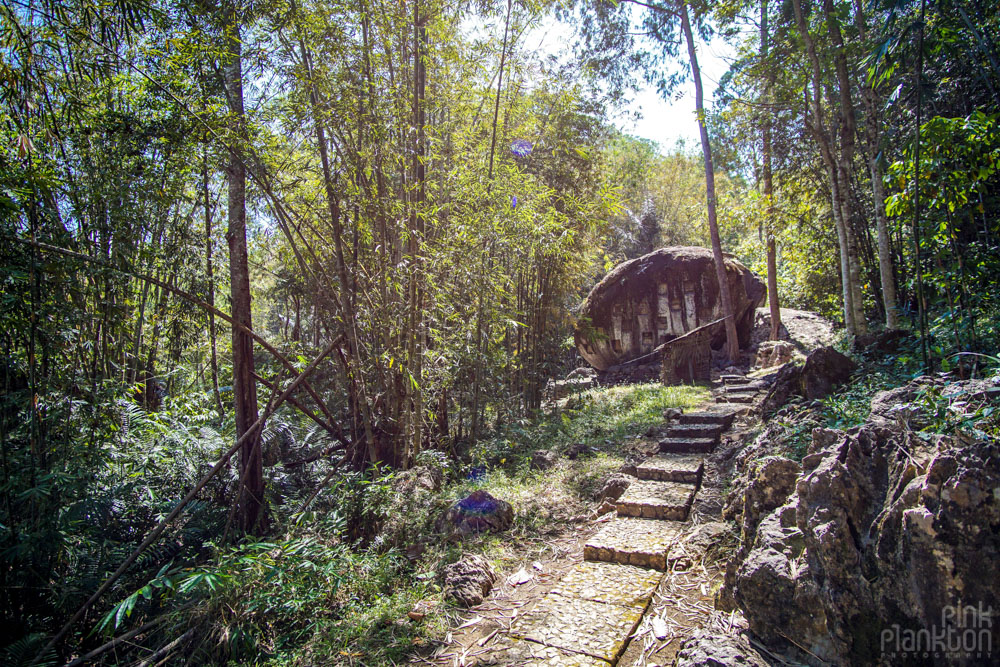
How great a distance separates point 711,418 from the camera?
502cm

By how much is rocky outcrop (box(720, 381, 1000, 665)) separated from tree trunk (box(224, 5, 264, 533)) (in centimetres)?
339

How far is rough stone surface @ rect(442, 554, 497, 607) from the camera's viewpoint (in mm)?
2626

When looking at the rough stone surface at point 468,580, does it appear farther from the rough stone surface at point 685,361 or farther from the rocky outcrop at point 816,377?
the rough stone surface at point 685,361

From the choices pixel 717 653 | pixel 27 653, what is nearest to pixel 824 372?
pixel 717 653

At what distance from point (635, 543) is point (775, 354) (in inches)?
261

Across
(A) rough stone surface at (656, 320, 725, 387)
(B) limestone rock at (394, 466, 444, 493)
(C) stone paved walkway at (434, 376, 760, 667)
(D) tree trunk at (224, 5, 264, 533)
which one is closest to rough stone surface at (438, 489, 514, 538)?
(B) limestone rock at (394, 466, 444, 493)

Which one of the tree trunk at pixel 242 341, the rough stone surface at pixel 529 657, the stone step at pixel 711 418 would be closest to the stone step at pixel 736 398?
the stone step at pixel 711 418

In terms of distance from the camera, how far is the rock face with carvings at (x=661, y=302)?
403 inches

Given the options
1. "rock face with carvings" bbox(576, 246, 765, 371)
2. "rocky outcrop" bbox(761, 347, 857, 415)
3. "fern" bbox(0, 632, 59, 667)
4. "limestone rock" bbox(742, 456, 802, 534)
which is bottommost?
"fern" bbox(0, 632, 59, 667)

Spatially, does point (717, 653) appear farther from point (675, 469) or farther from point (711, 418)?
point (711, 418)

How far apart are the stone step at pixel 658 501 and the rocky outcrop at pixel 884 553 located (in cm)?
125

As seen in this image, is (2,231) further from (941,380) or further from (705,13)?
(705,13)

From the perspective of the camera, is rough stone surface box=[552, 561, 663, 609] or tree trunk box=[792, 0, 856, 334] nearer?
rough stone surface box=[552, 561, 663, 609]

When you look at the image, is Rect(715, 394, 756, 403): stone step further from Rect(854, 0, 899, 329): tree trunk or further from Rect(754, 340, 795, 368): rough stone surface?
Rect(754, 340, 795, 368): rough stone surface
